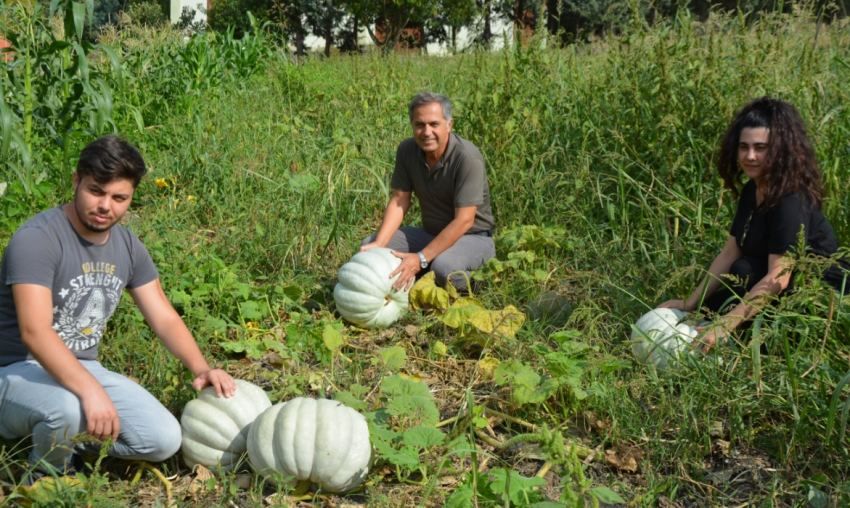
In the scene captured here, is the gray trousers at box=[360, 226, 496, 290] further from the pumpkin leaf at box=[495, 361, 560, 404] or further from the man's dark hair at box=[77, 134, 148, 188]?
the man's dark hair at box=[77, 134, 148, 188]

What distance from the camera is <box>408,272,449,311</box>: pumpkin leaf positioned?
14.0ft

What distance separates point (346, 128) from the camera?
24.1ft

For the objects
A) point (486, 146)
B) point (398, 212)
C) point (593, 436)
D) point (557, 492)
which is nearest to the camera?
point (557, 492)

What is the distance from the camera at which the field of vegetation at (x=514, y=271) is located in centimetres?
273

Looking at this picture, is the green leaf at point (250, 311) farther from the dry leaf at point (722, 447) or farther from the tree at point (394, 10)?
the tree at point (394, 10)

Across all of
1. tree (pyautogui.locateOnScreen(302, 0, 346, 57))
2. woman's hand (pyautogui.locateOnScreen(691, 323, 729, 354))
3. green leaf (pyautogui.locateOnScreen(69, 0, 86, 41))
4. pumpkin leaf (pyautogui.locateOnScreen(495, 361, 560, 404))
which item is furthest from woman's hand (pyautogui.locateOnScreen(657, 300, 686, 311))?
tree (pyautogui.locateOnScreen(302, 0, 346, 57))

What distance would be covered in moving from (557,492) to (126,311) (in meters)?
2.40

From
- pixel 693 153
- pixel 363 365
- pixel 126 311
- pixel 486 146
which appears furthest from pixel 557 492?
pixel 486 146

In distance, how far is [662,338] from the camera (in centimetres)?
338

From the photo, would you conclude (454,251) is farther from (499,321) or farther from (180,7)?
(180,7)

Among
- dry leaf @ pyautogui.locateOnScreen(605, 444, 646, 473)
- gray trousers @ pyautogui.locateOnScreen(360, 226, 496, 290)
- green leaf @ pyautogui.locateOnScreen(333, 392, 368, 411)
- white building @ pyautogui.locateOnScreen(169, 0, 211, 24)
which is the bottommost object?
dry leaf @ pyautogui.locateOnScreen(605, 444, 646, 473)

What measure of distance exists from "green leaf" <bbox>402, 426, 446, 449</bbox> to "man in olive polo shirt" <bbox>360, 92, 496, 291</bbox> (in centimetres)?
174

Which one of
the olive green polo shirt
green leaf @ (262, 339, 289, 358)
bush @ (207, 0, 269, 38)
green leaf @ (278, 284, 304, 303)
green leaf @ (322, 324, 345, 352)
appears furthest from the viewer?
bush @ (207, 0, 269, 38)

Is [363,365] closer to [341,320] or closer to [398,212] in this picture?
[341,320]
